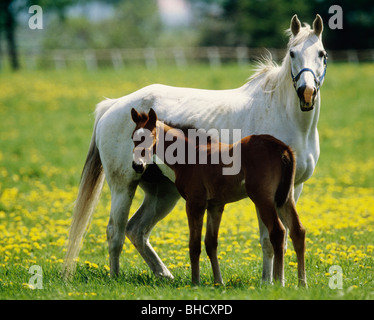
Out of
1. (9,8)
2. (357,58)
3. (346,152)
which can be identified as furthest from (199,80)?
(9,8)

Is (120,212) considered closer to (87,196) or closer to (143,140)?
(87,196)

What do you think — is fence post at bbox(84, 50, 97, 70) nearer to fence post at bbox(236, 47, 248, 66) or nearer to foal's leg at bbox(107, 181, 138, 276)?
fence post at bbox(236, 47, 248, 66)

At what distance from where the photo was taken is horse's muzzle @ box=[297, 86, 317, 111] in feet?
16.2

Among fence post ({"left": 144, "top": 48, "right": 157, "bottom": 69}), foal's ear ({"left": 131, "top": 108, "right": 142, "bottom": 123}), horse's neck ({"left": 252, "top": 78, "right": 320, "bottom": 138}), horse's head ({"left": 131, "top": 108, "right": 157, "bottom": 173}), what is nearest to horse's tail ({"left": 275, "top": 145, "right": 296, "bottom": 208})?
horse's neck ({"left": 252, "top": 78, "right": 320, "bottom": 138})

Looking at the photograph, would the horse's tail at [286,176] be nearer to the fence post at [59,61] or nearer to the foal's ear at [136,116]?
the foal's ear at [136,116]

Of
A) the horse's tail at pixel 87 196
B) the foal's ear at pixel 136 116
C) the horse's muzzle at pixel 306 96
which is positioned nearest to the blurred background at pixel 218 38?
the horse's tail at pixel 87 196

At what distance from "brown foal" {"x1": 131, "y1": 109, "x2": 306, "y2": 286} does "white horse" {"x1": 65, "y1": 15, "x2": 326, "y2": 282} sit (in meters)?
0.47

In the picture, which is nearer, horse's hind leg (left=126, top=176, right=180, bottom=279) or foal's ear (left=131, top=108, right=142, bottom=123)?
foal's ear (left=131, top=108, right=142, bottom=123)

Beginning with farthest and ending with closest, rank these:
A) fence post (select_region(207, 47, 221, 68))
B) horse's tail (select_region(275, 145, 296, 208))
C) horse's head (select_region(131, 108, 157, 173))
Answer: fence post (select_region(207, 47, 221, 68))
horse's head (select_region(131, 108, 157, 173))
horse's tail (select_region(275, 145, 296, 208))

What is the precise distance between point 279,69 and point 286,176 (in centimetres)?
154

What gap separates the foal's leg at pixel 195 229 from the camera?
505 cm

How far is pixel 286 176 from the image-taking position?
15.7 feet

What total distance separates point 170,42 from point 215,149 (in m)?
64.7

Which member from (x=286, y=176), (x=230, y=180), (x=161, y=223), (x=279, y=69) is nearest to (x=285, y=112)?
(x=279, y=69)
